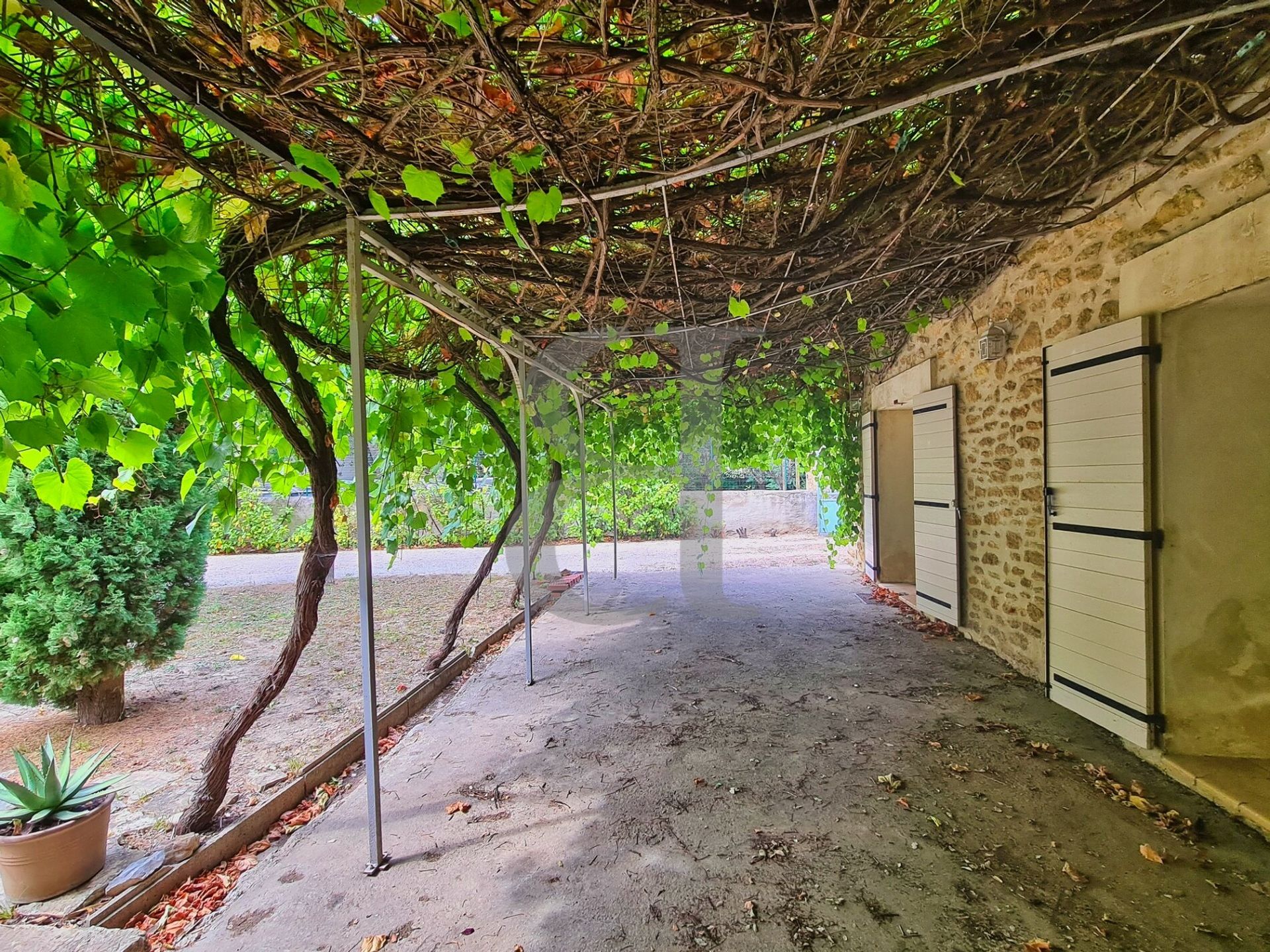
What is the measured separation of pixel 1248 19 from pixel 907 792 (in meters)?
2.88

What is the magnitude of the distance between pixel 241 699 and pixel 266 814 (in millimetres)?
1707

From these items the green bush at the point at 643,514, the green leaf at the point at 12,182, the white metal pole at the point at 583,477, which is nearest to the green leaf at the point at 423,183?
the green leaf at the point at 12,182

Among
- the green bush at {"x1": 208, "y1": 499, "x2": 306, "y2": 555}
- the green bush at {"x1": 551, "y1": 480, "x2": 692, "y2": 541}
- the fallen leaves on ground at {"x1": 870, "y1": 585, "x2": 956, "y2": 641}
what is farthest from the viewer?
the green bush at {"x1": 208, "y1": 499, "x2": 306, "y2": 555}

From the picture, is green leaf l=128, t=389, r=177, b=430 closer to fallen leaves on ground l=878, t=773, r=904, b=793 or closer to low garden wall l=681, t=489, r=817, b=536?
fallen leaves on ground l=878, t=773, r=904, b=793

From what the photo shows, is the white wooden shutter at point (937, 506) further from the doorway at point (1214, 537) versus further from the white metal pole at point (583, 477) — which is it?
the white metal pole at point (583, 477)

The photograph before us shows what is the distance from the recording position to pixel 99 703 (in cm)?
320

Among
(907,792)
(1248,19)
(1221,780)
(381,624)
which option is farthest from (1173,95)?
(381,624)

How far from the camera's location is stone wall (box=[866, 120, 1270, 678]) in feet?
7.04

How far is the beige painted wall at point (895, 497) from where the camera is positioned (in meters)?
5.95

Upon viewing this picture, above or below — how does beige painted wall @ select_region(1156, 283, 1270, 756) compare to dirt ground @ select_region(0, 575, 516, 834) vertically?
above

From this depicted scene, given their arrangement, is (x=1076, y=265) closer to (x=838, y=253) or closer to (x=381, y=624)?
(x=838, y=253)

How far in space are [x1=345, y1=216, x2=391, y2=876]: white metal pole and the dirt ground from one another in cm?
91

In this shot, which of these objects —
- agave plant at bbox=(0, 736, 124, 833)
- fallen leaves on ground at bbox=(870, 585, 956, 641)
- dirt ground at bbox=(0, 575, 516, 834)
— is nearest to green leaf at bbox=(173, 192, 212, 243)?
agave plant at bbox=(0, 736, 124, 833)

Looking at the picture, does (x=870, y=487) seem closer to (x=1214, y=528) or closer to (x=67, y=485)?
(x=1214, y=528)
